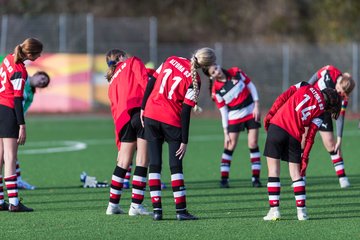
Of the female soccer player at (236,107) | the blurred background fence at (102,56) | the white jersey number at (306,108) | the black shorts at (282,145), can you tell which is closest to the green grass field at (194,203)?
the female soccer player at (236,107)

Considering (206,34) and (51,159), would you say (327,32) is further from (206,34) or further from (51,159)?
(51,159)

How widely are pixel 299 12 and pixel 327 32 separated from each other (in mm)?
3604

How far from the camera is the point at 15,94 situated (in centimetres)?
1095

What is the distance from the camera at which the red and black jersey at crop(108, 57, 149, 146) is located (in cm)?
1091

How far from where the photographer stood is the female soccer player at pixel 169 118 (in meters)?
10.4

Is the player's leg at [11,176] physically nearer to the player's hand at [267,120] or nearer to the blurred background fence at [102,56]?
the player's hand at [267,120]

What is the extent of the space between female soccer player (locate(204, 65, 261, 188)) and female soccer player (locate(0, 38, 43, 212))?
3854mm

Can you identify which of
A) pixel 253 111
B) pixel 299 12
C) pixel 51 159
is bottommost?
pixel 51 159

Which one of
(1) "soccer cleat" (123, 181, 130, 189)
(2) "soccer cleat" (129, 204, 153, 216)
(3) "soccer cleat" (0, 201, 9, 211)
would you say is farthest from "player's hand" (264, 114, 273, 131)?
(1) "soccer cleat" (123, 181, 130, 189)

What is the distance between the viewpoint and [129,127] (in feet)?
35.9

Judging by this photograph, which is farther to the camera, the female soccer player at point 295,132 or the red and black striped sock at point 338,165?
the red and black striped sock at point 338,165

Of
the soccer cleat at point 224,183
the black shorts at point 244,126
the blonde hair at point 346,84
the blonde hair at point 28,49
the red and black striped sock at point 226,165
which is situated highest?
the blonde hair at point 28,49

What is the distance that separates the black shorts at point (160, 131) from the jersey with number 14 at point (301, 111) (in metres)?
1.19

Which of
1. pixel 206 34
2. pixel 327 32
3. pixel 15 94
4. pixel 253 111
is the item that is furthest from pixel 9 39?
pixel 15 94
